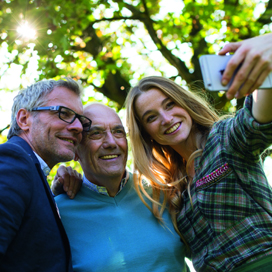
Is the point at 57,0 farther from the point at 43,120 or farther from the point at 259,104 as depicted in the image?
the point at 259,104

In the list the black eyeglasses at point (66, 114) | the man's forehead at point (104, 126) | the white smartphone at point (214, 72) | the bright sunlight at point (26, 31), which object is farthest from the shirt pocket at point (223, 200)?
the bright sunlight at point (26, 31)

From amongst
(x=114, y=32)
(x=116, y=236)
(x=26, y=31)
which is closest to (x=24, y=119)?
(x=116, y=236)

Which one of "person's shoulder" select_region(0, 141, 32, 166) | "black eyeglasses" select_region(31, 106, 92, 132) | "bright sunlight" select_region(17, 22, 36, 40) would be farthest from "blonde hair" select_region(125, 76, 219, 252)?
"bright sunlight" select_region(17, 22, 36, 40)

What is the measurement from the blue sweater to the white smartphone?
1.72 meters

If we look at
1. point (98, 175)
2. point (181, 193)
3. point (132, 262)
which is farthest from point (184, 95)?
point (132, 262)

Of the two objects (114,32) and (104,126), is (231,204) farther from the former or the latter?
(114,32)

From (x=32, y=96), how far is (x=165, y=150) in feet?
4.77

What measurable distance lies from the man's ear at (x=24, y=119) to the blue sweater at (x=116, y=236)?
74 centimetres

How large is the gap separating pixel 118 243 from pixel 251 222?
110cm

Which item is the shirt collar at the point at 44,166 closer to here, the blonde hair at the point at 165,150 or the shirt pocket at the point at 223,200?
the blonde hair at the point at 165,150

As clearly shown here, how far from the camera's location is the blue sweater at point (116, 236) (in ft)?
7.74

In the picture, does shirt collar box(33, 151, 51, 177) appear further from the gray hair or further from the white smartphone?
the white smartphone

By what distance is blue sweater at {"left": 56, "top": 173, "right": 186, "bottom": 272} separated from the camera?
2.36 meters

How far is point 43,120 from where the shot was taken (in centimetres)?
264
